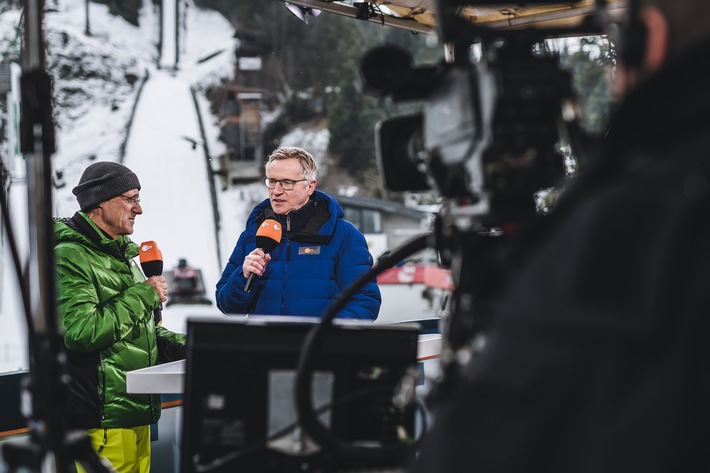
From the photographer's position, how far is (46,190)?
3.76 feet

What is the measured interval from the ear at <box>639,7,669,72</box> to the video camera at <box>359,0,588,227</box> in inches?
8.1

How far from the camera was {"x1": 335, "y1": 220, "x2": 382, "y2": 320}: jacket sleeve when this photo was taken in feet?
9.23

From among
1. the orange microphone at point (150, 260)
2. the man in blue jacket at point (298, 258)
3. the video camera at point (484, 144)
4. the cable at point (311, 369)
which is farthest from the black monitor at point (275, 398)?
the orange microphone at point (150, 260)

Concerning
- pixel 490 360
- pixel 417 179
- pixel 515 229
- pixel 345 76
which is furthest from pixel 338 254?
pixel 345 76

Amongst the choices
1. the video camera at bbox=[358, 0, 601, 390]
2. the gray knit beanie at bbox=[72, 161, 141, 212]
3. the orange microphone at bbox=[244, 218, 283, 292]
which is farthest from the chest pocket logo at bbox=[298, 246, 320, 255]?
the video camera at bbox=[358, 0, 601, 390]

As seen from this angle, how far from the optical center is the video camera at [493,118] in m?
0.89

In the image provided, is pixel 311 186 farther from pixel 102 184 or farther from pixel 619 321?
pixel 619 321

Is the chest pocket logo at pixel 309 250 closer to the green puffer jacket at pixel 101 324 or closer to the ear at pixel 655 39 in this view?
the green puffer jacket at pixel 101 324

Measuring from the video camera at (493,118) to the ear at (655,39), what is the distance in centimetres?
21

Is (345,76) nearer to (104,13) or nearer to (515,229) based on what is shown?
(104,13)

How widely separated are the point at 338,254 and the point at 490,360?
2.27m

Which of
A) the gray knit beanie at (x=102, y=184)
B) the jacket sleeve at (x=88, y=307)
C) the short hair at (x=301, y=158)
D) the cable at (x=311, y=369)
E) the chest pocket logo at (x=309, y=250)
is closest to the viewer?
the cable at (x=311, y=369)

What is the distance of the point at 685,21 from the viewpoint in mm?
656

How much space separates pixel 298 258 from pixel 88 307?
2.49 ft
